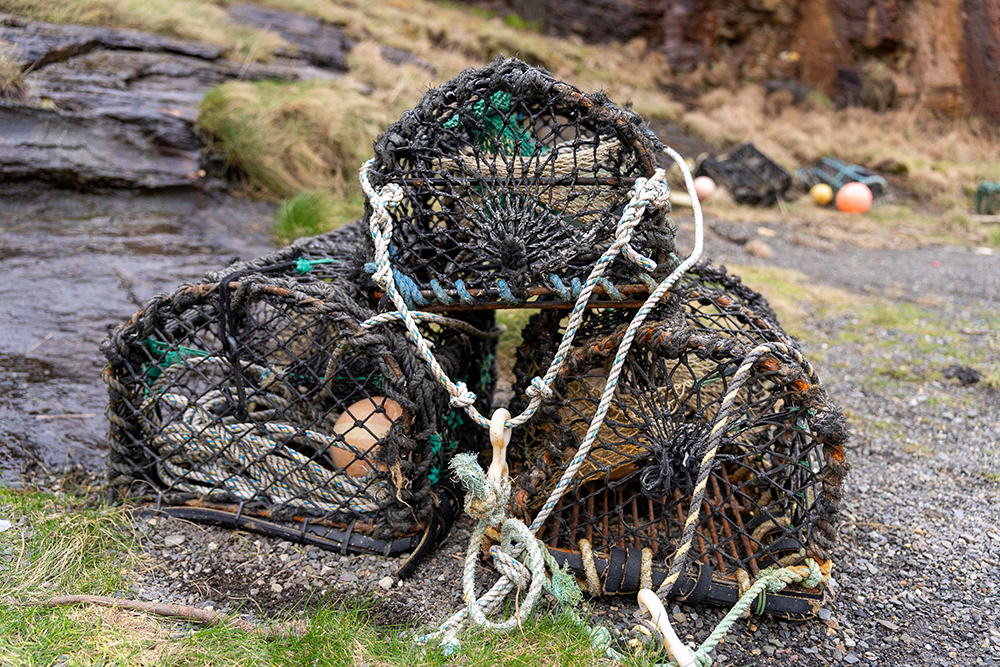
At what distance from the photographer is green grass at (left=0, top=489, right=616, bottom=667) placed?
1607 millimetres

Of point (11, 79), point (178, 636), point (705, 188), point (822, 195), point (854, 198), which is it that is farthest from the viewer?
point (822, 195)

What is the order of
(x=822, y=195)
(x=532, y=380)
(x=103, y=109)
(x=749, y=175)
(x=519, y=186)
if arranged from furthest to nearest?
(x=822, y=195)
(x=749, y=175)
(x=103, y=109)
(x=532, y=380)
(x=519, y=186)

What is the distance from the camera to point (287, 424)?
218cm

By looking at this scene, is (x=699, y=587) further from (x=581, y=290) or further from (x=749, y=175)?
(x=749, y=175)

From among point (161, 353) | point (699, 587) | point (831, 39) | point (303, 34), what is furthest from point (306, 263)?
point (831, 39)

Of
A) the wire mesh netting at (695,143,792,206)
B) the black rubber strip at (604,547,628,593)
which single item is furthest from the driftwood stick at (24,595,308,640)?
the wire mesh netting at (695,143,792,206)

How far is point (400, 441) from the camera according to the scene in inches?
77.1

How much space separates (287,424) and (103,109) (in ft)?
15.3

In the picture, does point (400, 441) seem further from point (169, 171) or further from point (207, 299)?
point (169, 171)

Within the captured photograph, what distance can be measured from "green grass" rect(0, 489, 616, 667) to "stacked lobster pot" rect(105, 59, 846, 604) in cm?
26

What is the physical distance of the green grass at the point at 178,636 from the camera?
5.27 feet

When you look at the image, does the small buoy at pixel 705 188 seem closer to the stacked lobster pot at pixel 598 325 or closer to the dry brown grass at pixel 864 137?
the dry brown grass at pixel 864 137

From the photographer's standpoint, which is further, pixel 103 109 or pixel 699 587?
pixel 103 109

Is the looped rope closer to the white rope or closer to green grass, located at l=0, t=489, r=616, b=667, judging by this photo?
the white rope
